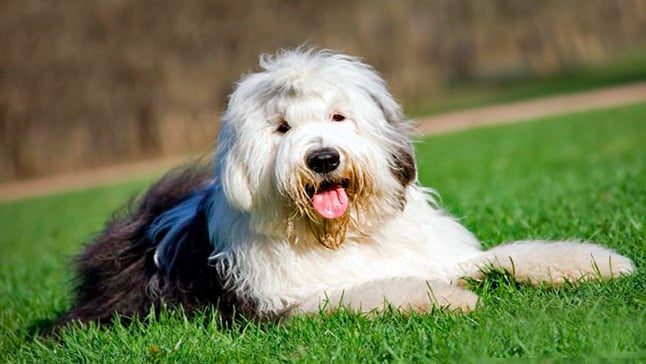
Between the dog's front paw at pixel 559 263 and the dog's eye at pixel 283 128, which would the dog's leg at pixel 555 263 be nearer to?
the dog's front paw at pixel 559 263

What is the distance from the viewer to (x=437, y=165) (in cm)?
1333

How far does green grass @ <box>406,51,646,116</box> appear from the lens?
26.2m

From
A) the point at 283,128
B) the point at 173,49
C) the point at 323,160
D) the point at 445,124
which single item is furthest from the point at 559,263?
the point at 173,49

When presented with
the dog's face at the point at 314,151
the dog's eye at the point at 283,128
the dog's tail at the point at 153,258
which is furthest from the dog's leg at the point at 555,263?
the dog's tail at the point at 153,258

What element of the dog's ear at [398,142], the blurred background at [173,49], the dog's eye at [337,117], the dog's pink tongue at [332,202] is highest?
the dog's eye at [337,117]

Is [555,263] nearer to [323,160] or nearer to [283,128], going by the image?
[323,160]

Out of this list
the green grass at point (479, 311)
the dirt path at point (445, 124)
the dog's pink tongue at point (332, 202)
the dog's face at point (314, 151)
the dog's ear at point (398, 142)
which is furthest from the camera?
the dirt path at point (445, 124)

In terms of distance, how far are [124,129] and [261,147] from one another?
59.4ft

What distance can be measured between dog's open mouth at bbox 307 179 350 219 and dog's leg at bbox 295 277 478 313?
37 cm

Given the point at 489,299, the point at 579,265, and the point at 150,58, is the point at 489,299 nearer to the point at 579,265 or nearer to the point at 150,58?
the point at 579,265

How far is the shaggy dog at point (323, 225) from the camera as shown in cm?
457

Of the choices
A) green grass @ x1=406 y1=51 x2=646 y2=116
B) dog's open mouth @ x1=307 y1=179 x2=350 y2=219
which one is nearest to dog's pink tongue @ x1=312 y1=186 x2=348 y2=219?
dog's open mouth @ x1=307 y1=179 x2=350 y2=219

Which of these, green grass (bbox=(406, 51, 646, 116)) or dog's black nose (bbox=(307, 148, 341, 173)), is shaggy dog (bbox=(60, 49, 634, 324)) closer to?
dog's black nose (bbox=(307, 148, 341, 173))

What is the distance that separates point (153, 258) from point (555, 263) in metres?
2.15
